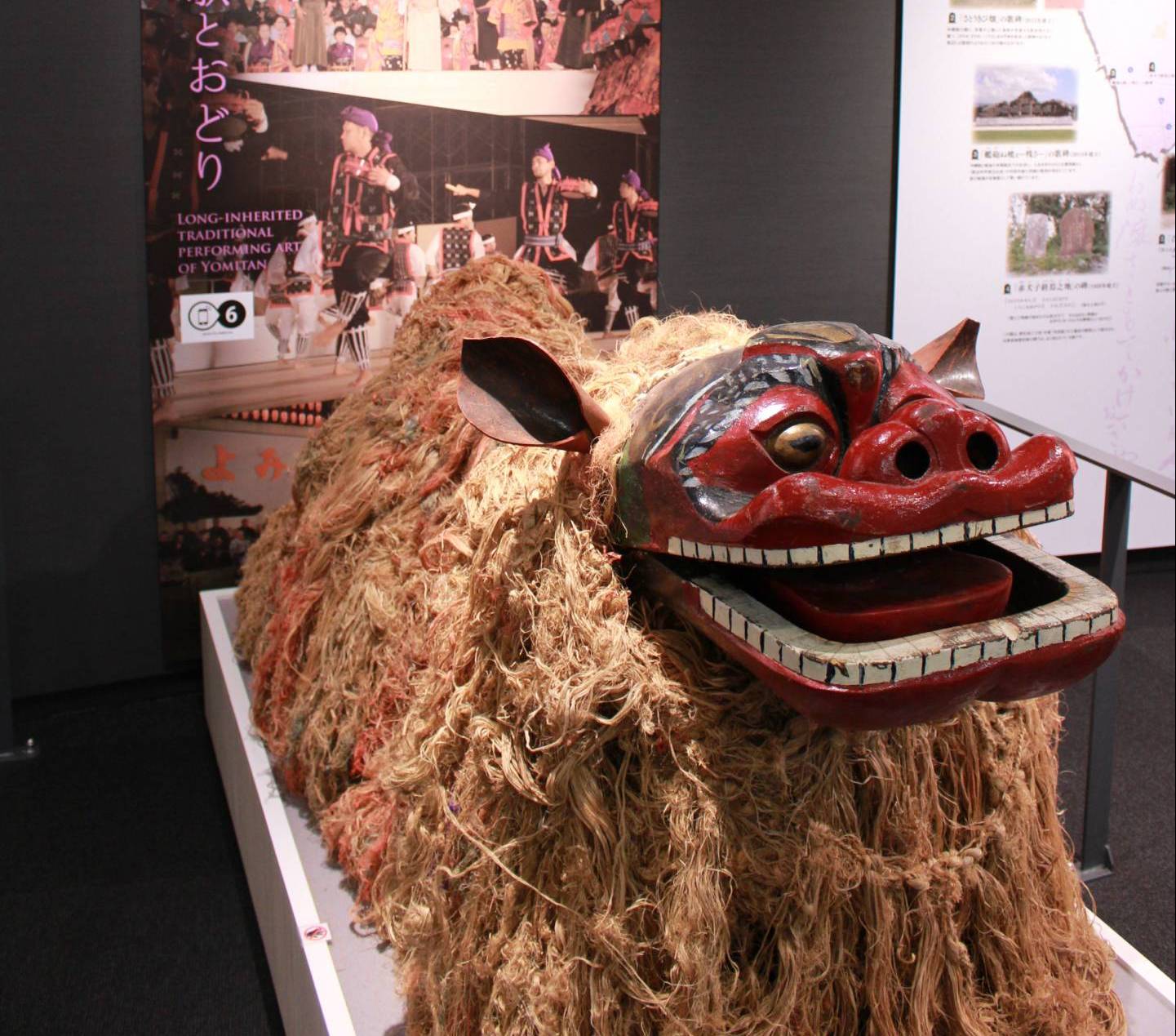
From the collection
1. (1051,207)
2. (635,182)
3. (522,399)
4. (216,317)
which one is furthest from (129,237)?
(1051,207)

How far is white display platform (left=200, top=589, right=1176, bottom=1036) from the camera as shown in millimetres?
1485

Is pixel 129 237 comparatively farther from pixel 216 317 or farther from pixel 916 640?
pixel 916 640

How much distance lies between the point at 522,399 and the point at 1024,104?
2832 millimetres

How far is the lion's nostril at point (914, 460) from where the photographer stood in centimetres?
100

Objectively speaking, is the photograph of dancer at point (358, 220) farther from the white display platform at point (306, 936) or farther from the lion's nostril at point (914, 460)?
the lion's nostril at point (914, 460)

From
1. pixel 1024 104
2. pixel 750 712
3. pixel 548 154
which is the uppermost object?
pixel 1024 104

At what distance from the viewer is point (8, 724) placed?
2.79 metres

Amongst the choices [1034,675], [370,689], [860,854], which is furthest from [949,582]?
[370,689]

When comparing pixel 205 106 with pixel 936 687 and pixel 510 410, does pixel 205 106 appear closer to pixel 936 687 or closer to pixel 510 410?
A: pixel 510 410

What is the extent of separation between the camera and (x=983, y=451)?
1.02 meters

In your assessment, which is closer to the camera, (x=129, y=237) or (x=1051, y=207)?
(x=129, y=237)

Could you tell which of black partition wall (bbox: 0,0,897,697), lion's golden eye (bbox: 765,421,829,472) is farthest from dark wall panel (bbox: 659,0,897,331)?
lion's golden eye (bbox: 765,421,829,472)

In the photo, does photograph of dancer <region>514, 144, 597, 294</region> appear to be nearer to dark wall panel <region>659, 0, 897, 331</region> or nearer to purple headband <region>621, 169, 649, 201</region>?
purple headband <region>621, 169, 649, 201</region>

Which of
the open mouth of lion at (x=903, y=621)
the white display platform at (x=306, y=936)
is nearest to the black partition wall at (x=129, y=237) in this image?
the white display platform at (x=306, y=936)
